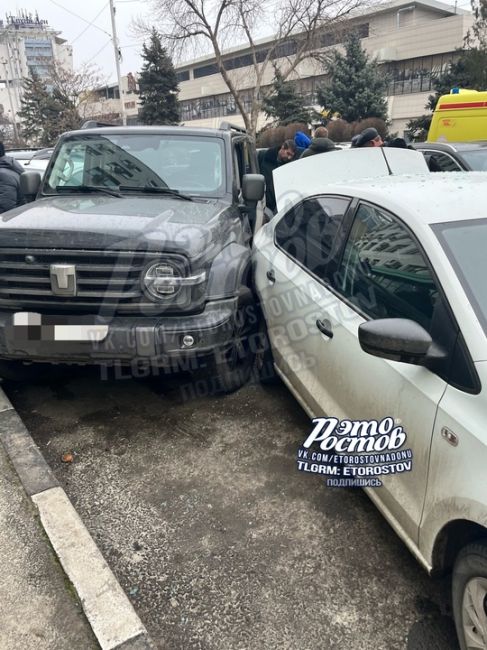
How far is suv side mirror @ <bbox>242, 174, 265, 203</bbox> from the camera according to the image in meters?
4.37

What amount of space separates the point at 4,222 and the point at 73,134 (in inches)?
61.8

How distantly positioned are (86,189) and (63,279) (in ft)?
4.31

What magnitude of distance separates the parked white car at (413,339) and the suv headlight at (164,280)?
70cm

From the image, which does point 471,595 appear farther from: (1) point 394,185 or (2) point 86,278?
(2) point 86,278

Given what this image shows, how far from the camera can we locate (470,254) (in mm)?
2115

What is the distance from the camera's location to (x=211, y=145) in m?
4.51

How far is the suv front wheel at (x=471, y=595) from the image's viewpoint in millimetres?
1724

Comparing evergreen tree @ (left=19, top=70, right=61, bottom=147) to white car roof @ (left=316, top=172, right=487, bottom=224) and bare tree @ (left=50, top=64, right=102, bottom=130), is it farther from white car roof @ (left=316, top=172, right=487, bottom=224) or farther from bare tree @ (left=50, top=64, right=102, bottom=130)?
white car roof @ (left=316, top=172, right=487, bottom=224)

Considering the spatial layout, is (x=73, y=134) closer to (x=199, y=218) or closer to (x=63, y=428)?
(x=199, y=218)

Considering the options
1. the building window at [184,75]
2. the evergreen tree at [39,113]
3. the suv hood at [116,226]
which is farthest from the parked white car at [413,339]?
the building window at [184,75]

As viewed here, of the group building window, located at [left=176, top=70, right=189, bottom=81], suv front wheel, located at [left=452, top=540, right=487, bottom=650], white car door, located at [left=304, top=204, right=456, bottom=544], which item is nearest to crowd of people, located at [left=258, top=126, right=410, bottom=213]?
white car door, located at [left=304, top=204, right=456, bottom=544]

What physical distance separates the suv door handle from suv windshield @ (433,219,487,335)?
76 cm

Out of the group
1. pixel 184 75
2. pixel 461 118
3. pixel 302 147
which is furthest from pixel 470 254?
pixel 184 75

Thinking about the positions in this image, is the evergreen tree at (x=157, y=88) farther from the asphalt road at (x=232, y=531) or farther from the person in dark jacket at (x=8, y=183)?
the asphalt road at (x=232, y=531)
